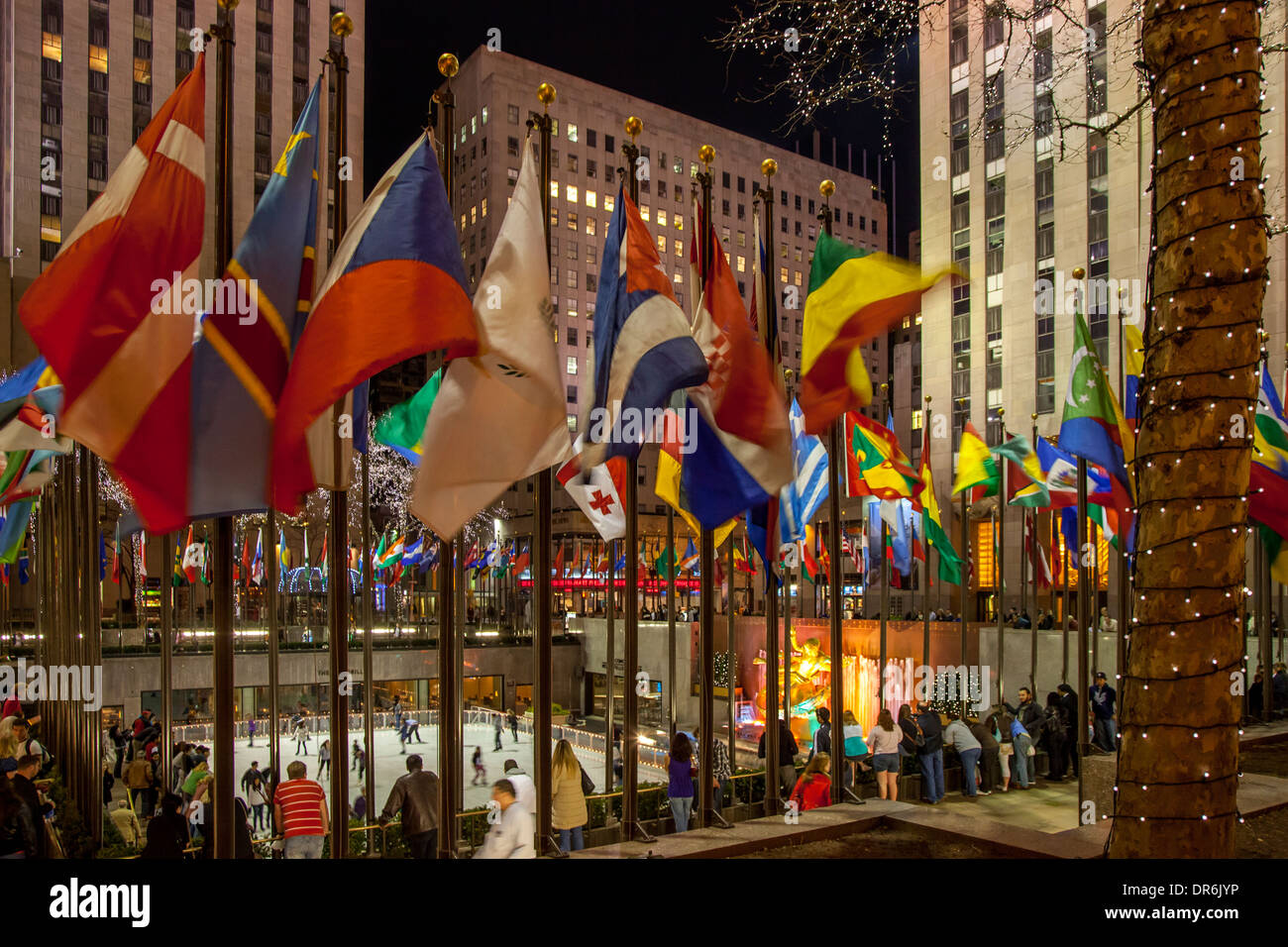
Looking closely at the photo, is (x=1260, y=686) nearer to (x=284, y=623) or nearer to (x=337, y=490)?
(x=337, y=490)

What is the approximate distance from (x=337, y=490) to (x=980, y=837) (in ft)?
20.0

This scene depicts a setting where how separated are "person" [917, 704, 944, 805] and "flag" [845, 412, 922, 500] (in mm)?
3594

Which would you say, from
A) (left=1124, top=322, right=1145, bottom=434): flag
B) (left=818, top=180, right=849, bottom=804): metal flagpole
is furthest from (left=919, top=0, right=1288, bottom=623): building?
(left=818, top=180, right=849, bottom=804): metal flagpole

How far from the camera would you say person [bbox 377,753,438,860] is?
10.5 metres

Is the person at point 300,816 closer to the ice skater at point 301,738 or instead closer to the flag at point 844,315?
the flag at point 844,315

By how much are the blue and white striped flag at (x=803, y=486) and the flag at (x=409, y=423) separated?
5.70 m

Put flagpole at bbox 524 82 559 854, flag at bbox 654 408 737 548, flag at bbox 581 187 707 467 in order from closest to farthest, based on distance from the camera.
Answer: flag at bbox 581 187 707 467, flagpole at bbox 524 82 559 854, flag at bbox 654 408 737 548

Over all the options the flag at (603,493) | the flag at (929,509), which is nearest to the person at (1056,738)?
the flag at (929,509)

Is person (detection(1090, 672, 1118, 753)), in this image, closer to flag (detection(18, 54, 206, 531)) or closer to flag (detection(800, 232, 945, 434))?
flag (detection(800, 232, 945, 434))

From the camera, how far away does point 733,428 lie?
34.6 feet

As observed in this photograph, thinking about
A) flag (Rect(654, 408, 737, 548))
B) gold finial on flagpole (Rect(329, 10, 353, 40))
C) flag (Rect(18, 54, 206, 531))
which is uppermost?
gold finial on flagpole (Rect(329, 10, 353, 40))

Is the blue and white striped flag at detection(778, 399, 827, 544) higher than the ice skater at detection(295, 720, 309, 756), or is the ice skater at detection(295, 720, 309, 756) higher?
the blue and white striped flag at detection(778, 399, 827, 544)

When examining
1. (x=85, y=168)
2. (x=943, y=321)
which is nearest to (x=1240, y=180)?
(x=943, y=321)

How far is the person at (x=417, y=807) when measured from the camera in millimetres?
10531
